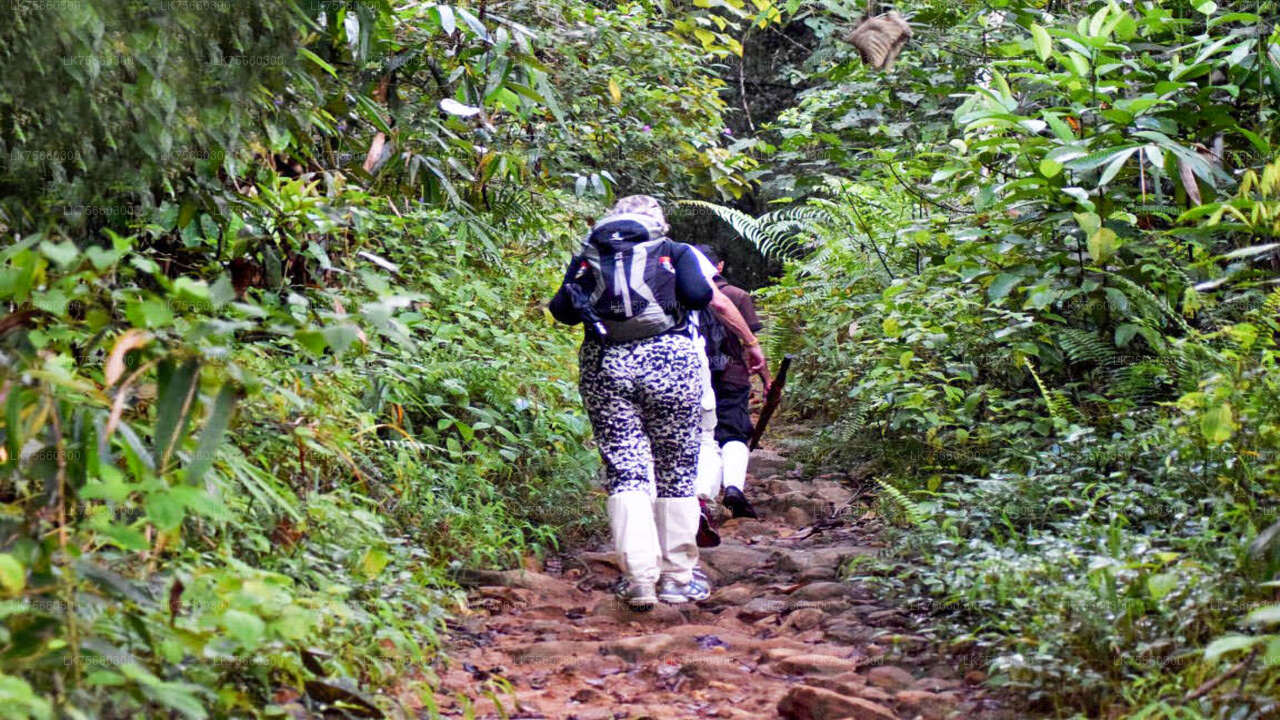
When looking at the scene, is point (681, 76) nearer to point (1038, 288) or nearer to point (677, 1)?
point (677, 1)

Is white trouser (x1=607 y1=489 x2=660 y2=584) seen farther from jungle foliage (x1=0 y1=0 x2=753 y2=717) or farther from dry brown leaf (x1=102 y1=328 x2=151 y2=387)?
dry brown leaf (x1=102 y1=328 x2=151 y2=387)

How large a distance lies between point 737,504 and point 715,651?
3.26 metres

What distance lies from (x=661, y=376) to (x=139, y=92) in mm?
2720

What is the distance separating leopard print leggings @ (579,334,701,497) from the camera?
552 centimetres

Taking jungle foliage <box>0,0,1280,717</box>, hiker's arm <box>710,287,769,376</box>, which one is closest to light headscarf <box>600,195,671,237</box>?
jungle foliage <box>0,0,1280,717</box>

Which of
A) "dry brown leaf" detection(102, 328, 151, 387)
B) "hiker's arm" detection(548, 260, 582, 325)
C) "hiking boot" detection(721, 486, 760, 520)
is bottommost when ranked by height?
"hiking boot" detection(721, 486, 760, 520)

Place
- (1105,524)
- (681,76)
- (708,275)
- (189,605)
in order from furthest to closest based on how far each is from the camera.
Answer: (681,76), (708,275), (1105,524), (189,605)

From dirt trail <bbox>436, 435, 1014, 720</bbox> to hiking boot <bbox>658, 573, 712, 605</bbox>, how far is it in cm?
9

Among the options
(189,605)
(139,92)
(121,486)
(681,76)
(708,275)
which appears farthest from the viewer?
(681,76)

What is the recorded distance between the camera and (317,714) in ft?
10.8

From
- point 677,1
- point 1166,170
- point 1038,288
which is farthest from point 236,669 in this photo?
point 677,1

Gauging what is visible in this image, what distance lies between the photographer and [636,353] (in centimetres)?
552

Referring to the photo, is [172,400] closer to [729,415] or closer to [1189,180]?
[1189,180]

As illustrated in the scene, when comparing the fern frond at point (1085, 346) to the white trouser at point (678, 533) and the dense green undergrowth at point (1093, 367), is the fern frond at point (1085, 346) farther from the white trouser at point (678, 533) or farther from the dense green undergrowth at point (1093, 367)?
the white trouser at point (678, 533)
